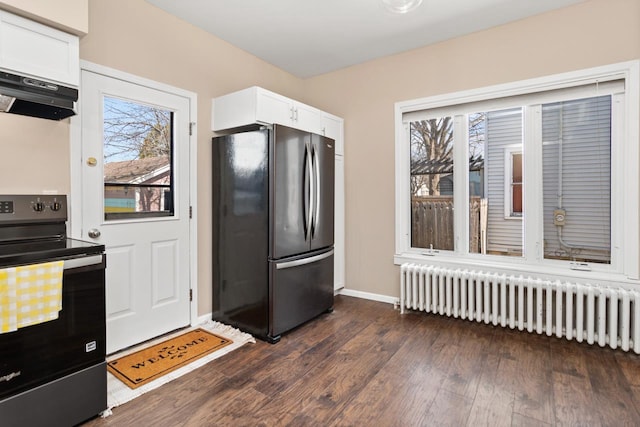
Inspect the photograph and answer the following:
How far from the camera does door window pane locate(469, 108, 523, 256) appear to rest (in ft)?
10.1

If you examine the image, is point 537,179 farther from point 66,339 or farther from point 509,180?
point 66,339

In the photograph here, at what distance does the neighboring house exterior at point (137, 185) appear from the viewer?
2467 mm

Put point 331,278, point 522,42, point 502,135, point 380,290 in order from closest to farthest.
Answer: point 522,42
point 502,135
point 331,278
point 380,290

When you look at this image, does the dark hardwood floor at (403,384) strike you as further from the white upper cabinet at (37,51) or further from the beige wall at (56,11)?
the beige wall at (56,11)

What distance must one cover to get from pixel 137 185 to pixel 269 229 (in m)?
1.08

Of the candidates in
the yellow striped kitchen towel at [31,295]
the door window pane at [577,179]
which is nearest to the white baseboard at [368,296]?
the door window pane at [577,179]

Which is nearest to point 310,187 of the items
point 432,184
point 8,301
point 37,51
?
point 432,184

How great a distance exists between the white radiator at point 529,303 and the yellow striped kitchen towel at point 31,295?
2.71 m

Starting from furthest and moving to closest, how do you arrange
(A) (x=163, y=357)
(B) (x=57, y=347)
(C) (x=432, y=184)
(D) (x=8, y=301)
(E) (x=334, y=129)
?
(E) (x=334, y=129)
(C) (x=432, y=184)
(A) (x=163, y=357)
(B) (x=57, y=347)
(D) (x=8, y=301)

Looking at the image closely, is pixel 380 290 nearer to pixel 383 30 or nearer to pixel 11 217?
pixel 383 30

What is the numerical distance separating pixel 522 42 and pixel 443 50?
0.68 metres

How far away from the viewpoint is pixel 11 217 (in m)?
1.89

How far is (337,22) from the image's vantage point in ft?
9.62

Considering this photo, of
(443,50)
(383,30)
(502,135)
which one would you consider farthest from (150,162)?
(502,135)
